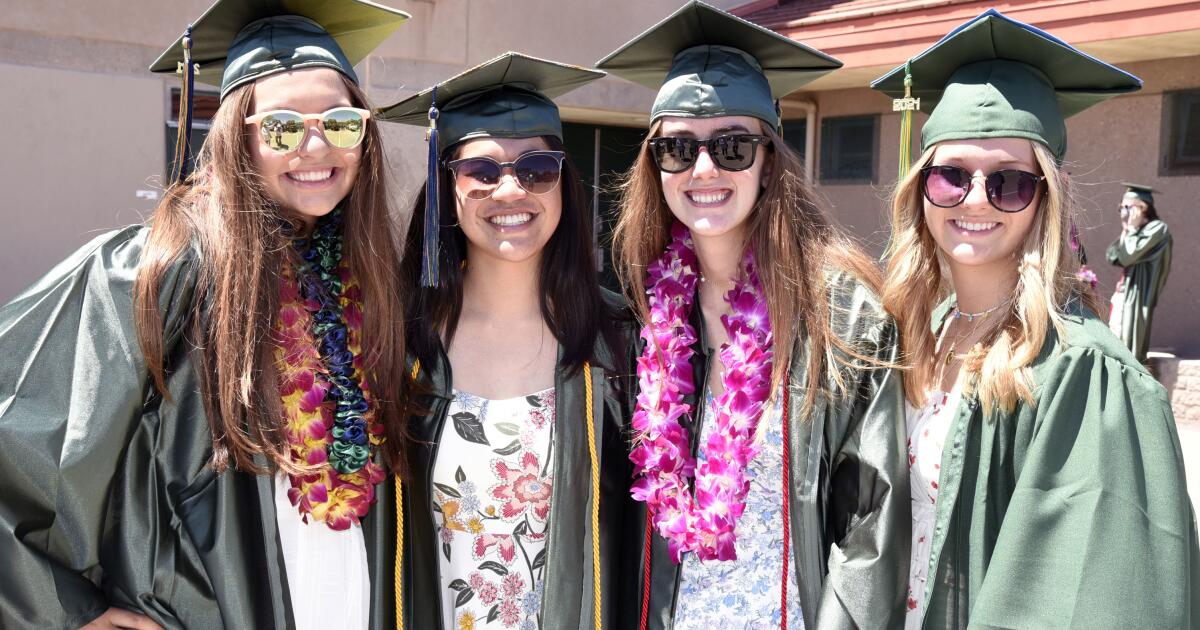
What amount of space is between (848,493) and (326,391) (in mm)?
1294

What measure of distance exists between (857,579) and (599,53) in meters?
8.56

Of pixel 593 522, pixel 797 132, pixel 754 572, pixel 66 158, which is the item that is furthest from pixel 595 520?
pixel 797 132

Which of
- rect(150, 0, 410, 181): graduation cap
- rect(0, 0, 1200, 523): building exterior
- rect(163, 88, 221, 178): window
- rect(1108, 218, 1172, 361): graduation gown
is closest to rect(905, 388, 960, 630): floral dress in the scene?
rect(150, 0, 410, 181): graduation cap

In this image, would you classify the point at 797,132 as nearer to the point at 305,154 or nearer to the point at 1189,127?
the point at 1189,127

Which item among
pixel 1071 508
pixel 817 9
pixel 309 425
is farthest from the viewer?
pixel 817 9

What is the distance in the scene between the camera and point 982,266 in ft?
7.95

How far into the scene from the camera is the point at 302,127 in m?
2.41

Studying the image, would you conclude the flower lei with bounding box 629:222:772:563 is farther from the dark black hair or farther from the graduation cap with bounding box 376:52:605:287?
the graduation cap with bounding box 376:52:605:287

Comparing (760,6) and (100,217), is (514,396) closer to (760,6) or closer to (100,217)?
(100,217)

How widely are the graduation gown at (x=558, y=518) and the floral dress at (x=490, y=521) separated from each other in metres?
0.03

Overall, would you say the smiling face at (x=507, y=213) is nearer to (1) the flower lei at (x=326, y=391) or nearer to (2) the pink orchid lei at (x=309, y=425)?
(1) the flower lei at (x=326, y=391)

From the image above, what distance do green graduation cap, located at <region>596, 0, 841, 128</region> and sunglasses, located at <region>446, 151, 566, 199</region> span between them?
1.08 ft

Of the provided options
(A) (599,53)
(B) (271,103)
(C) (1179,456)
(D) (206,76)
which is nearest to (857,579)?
(C) (1179,456)

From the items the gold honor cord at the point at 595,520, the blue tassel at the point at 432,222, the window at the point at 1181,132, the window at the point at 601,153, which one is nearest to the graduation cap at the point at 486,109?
the blue tassel at the point at 432,222
